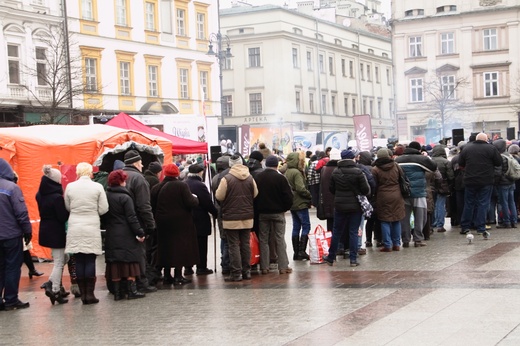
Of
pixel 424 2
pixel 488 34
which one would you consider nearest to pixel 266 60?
pixel 424 2

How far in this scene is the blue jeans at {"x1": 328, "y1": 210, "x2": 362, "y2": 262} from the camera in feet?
43.9

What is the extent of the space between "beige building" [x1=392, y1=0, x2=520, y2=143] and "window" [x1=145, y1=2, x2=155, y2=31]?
82.8 feet

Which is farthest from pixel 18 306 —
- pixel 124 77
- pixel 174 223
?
pixel 124 77

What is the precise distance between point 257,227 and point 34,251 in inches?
212

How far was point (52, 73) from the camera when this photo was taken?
36.2 m

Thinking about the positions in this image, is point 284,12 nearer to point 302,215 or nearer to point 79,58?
point 79,58

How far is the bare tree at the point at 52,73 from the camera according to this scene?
36.5 meters

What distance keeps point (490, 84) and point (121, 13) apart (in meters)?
33.1

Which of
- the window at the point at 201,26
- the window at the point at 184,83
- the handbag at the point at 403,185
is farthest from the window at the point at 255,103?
the handbag at the point at 403,185

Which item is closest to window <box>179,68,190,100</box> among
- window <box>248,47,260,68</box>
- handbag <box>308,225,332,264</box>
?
window <box>248,47,260,68</box>

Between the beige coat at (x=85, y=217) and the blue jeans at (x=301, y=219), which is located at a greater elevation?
the beige coat at (x=85, y=217)

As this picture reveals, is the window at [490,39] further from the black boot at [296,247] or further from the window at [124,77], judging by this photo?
the black boot at [296,247]

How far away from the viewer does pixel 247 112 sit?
7138cm

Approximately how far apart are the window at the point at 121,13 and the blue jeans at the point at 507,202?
103ft
